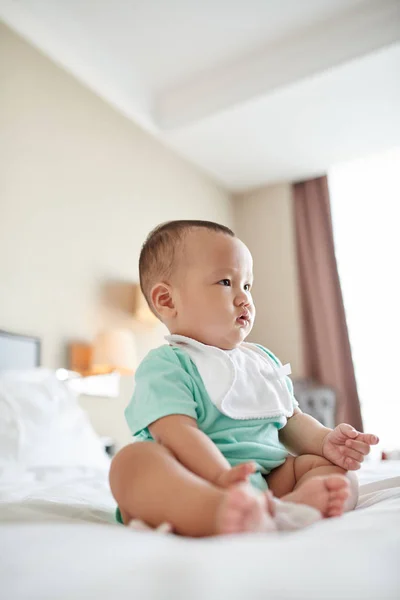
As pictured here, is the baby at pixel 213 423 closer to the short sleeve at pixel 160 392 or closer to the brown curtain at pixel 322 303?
the short sleeve at pixel 160 392

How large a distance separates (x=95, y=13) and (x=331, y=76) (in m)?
1.46

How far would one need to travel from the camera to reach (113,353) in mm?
2873

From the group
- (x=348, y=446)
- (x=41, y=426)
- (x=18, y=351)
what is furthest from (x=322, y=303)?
(x=348, y=446)

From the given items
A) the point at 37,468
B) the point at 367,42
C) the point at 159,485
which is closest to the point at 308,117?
the point at 367,42

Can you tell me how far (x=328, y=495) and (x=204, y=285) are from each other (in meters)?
0.48

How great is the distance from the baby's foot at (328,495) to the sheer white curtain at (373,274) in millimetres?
3503

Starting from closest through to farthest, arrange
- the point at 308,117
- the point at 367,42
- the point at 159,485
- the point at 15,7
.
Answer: the point at 159,485 → the point at 15,7 → the point at 367,42 → the point at 308,117

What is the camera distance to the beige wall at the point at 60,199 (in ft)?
8.93

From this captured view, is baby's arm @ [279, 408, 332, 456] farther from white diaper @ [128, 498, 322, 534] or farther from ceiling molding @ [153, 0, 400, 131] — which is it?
ceiling molding @ [153, 0, 400, 131]

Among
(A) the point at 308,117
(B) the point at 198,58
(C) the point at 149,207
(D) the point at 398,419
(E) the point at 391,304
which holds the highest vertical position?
(B) the point at 198,58

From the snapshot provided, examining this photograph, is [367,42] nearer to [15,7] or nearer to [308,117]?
[308,117]

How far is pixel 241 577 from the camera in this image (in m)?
0.42

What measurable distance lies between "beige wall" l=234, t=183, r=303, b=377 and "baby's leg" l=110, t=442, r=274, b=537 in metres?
3.83

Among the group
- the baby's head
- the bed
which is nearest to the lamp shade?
the baby's head
